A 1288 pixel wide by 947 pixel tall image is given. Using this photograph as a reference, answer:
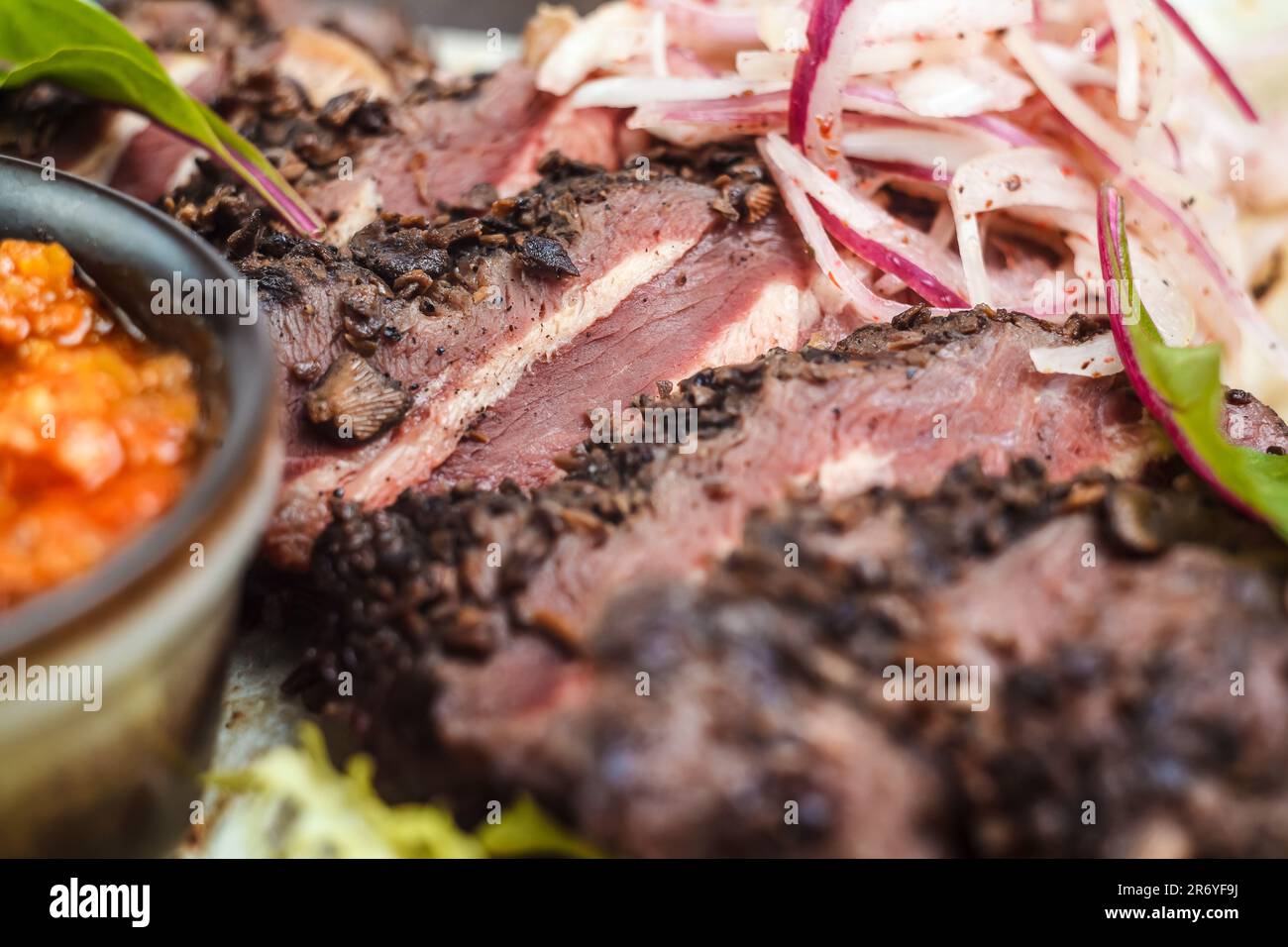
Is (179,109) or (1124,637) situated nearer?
(1124,637)

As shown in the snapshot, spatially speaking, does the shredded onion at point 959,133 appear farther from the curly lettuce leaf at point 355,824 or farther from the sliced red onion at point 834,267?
the curly lettuce leaf at point 355,824

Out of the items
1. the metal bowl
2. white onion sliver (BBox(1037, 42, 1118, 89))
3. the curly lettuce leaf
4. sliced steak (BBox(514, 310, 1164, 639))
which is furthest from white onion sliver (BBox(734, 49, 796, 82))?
the curly lettuce leaf

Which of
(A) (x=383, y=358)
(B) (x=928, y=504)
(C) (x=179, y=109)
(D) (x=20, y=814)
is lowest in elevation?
(D) (x=20, y=814)

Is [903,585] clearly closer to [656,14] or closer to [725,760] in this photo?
[725,760]

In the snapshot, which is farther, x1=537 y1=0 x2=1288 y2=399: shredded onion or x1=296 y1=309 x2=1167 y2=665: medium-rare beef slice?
x1=537 y1=0 x2=1288 y2=399: shredded onion

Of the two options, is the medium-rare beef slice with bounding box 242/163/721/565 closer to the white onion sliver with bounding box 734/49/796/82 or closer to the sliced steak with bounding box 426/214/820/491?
the sliced steak with bounding box 426/214/820/491

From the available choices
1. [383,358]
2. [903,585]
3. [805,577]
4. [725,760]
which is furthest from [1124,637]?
[383,358]

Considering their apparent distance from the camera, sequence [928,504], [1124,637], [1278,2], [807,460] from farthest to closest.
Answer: [1278,2], [807,460], [928,504], [1124,637]
